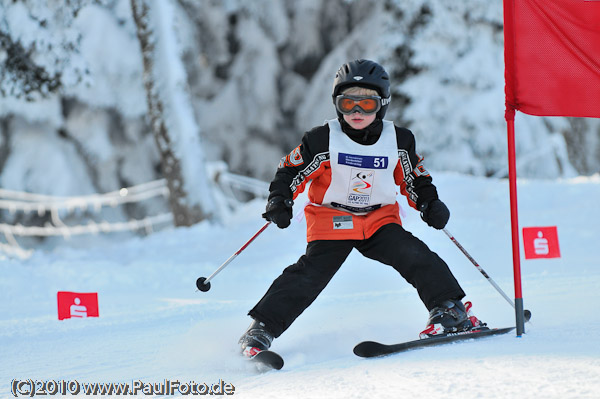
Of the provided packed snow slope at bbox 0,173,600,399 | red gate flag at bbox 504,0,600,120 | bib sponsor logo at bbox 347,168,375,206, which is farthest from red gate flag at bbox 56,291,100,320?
red gate flag at bbox 504,0,600,120

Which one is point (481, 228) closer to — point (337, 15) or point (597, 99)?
point (597, 99)

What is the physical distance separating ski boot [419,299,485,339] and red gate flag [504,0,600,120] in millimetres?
866

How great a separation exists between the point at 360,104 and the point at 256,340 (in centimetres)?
110

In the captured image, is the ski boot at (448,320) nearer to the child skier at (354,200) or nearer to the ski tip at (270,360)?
the child skier at (354,200)

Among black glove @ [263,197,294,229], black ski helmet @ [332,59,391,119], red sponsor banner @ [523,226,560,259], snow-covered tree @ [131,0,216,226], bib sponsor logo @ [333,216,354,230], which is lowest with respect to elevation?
red sponsor banner @ [523,226,560,259]

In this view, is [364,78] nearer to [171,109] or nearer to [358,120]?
[358,120]

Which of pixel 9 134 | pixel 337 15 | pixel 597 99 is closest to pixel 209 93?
pixel 337 15

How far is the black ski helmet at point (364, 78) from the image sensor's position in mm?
3229

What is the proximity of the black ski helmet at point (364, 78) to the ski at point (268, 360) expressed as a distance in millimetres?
1142

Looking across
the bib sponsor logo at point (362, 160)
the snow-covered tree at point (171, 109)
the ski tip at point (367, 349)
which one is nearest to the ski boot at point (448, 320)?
the ski tip at point (367, 349)

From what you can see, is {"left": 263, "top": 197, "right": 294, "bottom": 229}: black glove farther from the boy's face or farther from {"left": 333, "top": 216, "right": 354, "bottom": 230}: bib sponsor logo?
the boy's face

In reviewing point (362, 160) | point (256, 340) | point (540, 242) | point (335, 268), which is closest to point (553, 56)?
point (362, 160)

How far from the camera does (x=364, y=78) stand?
10.6 ft

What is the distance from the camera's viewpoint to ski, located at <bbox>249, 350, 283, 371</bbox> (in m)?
2.78
